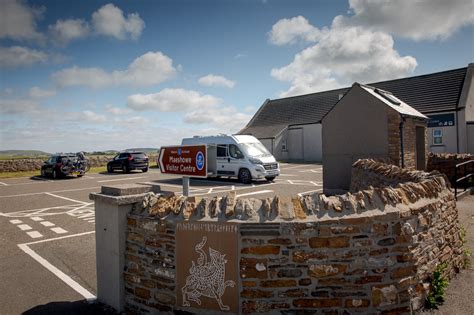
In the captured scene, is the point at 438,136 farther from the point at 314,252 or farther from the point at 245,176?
the point at 314,252

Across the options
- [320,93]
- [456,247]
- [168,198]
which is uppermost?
[320,93]

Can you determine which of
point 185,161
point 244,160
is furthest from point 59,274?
point 244,160

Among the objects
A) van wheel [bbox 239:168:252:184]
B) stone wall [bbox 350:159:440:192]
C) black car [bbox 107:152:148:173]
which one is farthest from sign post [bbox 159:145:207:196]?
black car [bbox 107:152:148:173]

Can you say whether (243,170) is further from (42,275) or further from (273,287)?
(273,287)

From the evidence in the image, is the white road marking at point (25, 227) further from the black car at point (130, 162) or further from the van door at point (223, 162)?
the black car at point (130, 162)

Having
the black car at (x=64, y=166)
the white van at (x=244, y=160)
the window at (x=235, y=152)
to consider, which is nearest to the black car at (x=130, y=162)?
the black car at (x=64, y=166)

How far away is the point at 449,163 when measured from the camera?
13.9m

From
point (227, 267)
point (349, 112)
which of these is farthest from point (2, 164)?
point (227, 267)

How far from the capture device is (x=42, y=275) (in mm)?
5598

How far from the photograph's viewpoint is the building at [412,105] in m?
24.8

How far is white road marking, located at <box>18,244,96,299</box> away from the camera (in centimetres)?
495

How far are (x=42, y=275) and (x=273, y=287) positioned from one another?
13.9 ft

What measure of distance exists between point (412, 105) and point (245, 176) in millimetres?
19706

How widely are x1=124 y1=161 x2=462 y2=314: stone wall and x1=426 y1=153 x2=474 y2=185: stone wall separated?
38.4 feet
